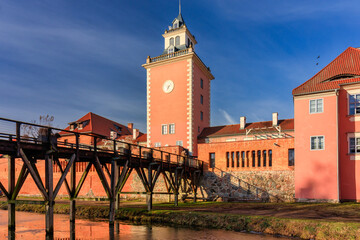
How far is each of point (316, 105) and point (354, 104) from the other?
2.56 metres

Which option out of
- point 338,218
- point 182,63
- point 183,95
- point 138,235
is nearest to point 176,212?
point 138,235

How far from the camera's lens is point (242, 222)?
15.1 meters

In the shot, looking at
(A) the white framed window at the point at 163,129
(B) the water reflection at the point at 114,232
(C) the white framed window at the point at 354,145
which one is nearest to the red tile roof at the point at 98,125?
(A) the white framed window at the point at 163,129

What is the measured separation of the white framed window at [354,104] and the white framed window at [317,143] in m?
2.81

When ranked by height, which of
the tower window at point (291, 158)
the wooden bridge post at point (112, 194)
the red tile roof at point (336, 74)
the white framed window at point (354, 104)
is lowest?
the wooden bridge post at point (112, 194)

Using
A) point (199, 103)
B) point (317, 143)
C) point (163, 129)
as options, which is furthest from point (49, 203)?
point (199, 103)

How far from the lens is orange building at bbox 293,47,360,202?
21.5 meters

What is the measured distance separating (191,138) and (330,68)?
47.7 ft

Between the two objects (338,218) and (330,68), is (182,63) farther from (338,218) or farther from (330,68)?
(338,218)

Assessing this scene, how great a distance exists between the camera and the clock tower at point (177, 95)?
105 feet

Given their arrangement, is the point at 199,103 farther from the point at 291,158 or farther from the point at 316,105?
the point at 316,105

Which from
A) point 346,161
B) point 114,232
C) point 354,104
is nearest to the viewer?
point 114,232

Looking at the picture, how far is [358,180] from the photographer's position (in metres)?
21.0

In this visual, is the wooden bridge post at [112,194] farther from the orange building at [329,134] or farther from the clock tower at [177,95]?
the clock tower at [177,95]
